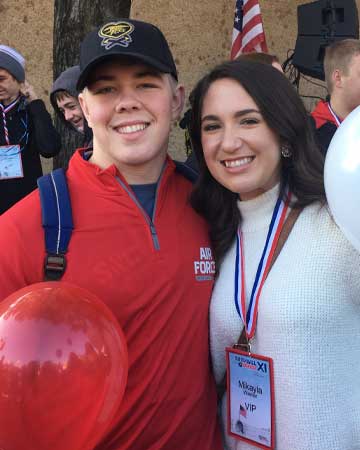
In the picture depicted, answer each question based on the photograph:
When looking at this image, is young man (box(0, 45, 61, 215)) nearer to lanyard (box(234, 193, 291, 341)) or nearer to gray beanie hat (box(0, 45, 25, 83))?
gray beanie hat (box(0, 45, 25, 83))

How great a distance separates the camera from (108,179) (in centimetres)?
201

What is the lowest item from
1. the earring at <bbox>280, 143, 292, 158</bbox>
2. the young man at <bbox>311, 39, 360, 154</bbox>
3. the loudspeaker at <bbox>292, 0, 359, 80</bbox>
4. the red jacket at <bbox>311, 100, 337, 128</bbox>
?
the earring at <bbox>280, 143, 292, 158</bbox>

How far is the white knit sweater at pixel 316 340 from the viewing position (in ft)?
5.87

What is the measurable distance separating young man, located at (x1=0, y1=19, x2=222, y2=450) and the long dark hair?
11 centimetres

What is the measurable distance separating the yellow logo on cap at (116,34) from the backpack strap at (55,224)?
18.3 inches

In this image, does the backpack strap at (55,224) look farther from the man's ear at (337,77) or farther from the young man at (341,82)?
the man's ear at (337,77)

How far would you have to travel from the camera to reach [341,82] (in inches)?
172

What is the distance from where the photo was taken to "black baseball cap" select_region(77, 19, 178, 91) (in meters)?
1.94

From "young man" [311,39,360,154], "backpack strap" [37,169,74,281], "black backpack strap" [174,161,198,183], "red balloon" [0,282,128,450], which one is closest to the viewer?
"red balloon" [0,282,128,450]

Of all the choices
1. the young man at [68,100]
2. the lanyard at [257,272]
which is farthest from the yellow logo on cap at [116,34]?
the young man at [68,100]

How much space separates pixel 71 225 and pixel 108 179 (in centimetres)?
25

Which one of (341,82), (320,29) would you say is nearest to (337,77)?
(341,82)

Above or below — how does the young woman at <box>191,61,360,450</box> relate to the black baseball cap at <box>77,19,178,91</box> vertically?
below

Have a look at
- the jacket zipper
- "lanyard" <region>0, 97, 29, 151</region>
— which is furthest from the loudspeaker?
the jacket zipper
